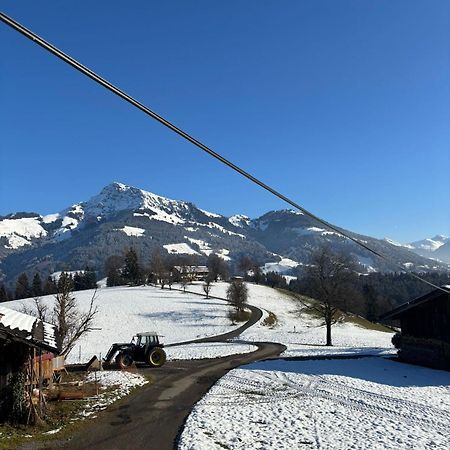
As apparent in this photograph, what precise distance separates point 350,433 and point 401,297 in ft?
604

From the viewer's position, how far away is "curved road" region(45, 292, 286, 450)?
1487 cm

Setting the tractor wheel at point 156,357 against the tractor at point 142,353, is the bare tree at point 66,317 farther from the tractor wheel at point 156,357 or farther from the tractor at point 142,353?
the tractor wheel at point 156,357

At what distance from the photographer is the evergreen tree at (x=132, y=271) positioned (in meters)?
147

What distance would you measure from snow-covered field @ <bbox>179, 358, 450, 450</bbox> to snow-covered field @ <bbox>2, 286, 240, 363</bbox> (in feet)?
95.8

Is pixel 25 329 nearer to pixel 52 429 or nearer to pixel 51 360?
pixel 52 429

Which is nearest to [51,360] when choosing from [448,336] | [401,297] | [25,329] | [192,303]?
[25,329]

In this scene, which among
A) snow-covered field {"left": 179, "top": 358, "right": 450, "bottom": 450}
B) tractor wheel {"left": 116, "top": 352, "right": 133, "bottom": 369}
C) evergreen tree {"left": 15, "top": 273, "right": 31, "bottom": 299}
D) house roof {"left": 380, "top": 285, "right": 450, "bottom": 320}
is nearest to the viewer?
snow-covered field {"left": 179, "top": 358, "right": 450, "bottom": 450}

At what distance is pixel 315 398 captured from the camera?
21.2 meters

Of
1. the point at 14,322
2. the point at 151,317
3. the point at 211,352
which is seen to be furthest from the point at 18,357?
the point at 151,317

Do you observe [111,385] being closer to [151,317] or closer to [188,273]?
[151,317]

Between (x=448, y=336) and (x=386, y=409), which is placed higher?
(x=448, y=336)

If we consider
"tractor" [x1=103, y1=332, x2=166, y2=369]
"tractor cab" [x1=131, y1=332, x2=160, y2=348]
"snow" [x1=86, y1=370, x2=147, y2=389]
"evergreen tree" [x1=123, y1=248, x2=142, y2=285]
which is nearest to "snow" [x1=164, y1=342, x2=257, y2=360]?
"tractor cab" [x1=131, y1=332, x2=160, y2=348]

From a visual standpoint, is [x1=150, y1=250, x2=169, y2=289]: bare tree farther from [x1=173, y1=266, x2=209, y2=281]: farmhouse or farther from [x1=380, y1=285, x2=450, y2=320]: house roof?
[x1=380, y1=285, x2=450, y2=320]: house roof

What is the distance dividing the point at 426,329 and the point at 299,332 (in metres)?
35.0
